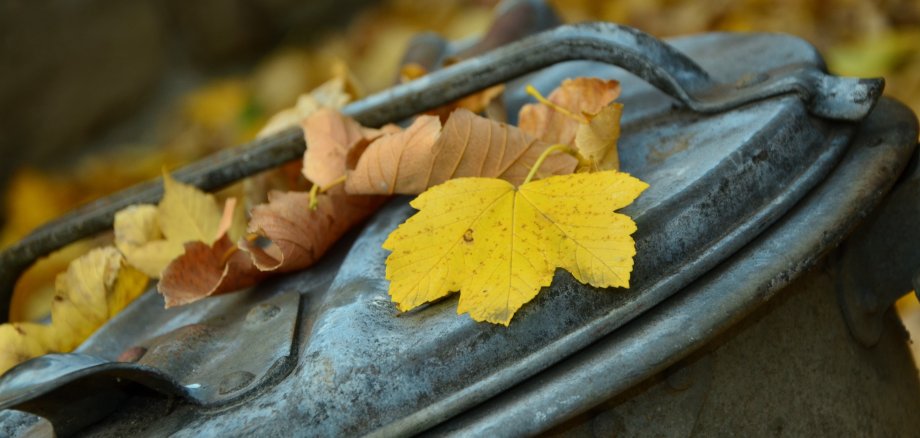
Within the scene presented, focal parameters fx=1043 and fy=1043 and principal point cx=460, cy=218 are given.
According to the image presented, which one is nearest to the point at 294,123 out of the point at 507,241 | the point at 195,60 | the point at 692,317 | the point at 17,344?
the point at 17,344

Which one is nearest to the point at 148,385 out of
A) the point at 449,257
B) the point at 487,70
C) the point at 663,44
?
the point at 449,257

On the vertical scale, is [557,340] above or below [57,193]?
above

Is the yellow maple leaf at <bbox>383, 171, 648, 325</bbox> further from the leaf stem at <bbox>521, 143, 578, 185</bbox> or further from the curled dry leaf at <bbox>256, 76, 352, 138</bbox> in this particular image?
the curled dry leaf at <bbox>256, 76, 352, 138</bbox>

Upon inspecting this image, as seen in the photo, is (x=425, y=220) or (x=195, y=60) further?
(x=195, y=60)

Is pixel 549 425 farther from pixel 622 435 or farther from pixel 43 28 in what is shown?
pixel 43 28

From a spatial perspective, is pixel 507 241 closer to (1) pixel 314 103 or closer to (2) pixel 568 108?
(2) pixel 568 108

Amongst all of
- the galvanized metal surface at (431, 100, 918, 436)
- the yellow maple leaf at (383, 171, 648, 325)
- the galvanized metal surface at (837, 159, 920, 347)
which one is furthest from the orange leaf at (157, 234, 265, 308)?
the galvanized metal surface at (837, 159, 920, 347)

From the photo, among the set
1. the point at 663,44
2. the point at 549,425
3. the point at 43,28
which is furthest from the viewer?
the point at 43,28
